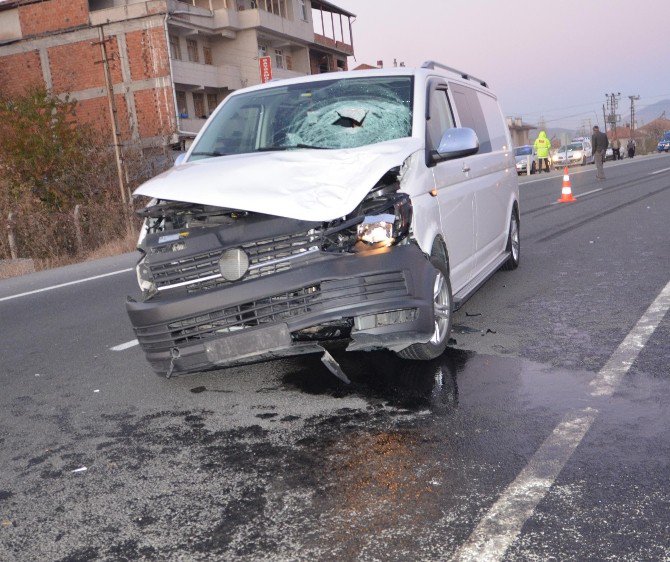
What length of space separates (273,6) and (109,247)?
40201mm

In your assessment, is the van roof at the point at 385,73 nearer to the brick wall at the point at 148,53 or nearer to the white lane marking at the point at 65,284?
the white lane marking at the point at 65,284

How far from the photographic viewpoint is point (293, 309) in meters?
4.53

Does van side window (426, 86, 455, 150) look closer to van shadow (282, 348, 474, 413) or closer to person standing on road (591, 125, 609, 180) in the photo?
van shadow (282, 348, 474, 413)

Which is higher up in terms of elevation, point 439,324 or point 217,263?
point 217,263

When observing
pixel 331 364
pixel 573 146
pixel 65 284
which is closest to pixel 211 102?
pixel 573 146

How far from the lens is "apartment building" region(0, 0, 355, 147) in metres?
Result: 42.8

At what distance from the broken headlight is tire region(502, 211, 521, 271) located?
4.12 metres

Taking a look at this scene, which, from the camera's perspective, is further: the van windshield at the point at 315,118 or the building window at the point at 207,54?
the building window at the point at 207,54

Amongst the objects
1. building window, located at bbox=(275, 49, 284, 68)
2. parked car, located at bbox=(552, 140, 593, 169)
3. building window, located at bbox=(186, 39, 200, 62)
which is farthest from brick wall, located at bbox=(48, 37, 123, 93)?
parked car, located at bbox=(552, 140, 593, 169)

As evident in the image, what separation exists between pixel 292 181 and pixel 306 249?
483mm

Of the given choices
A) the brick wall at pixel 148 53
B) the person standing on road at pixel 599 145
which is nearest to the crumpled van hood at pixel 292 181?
the person standing on road at pixel 599 145

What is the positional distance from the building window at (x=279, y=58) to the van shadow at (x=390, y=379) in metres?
50.2

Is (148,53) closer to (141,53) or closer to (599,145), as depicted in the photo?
(141,53)

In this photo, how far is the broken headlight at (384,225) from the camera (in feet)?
15.3
